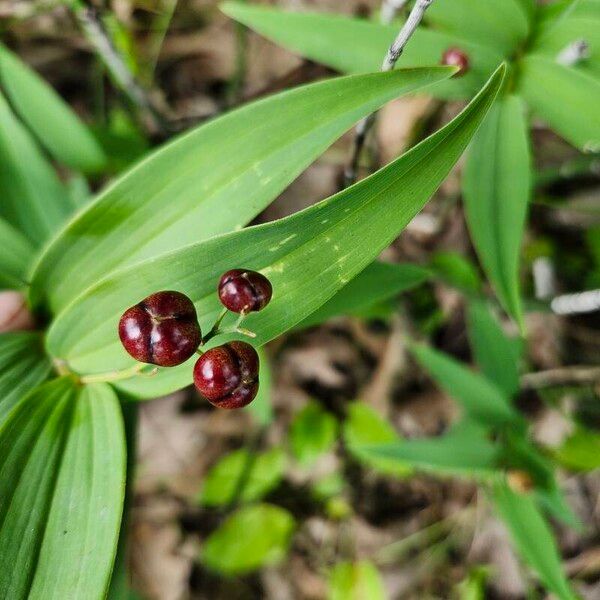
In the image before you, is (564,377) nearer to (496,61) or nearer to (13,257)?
(496,61)

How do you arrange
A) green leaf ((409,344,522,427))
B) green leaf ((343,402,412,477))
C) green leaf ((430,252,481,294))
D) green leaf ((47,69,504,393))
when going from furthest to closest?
1. green leaf ((343,402,412,477))
2. green leaf ((430,252,481,294))
3. green leaf ((409,344,522,427))
4. green leaf ((47,69,504,393))

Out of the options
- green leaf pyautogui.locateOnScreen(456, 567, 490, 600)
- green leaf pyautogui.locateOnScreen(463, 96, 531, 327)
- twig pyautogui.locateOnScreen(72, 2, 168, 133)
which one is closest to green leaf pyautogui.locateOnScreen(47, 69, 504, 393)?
green leaf pyautogui.locateOnScreen(463, 96, 531, 327)

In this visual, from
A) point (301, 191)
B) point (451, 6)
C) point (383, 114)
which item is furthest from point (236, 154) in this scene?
point (383, 114)

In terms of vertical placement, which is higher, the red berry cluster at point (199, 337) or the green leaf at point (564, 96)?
the green leaf at point (564, 96)

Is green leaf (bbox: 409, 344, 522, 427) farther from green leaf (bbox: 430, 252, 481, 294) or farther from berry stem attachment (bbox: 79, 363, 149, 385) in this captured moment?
Answer: berry stem attachment (bbox: 79, 363, 149, 385)

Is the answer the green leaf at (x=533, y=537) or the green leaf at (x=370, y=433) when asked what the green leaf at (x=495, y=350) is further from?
the green leaf at (x=370, y=433)

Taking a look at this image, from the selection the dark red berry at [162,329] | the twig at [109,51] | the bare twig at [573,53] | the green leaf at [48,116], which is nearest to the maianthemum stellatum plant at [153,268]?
the dark red berry at [162,329]
